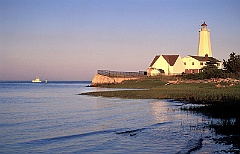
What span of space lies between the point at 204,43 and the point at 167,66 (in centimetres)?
1480

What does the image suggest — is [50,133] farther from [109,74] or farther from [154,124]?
[109,74]

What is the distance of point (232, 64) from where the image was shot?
76.6 m

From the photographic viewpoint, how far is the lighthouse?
10300 cm

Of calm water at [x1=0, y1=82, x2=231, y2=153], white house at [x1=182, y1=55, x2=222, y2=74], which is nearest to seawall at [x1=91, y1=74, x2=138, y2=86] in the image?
white house at [x1=182, y1=55, x2=222, y2=74]

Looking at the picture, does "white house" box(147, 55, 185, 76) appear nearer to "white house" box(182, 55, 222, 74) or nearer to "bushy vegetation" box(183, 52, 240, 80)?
"white house" box(182, 55, 222, 74)

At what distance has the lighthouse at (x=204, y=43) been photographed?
4055 inches

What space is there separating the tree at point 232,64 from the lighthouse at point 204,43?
928 inches

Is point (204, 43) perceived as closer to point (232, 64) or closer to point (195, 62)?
point (195, 62)

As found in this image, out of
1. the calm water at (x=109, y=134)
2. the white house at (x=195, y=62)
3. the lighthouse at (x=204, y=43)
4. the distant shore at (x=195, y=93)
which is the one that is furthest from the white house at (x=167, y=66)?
the calm water at (x=109, y=134)

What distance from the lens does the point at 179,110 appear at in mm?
26594

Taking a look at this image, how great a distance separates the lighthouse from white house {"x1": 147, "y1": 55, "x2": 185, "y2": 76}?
29.8 ft

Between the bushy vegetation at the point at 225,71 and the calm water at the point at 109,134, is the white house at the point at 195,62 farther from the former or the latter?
the calm water at the point at 109,134

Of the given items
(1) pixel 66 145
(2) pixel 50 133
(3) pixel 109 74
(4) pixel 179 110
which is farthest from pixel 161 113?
(3) pixel 109 74

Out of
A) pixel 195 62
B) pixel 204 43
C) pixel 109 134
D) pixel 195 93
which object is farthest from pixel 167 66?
pixel 109 134
